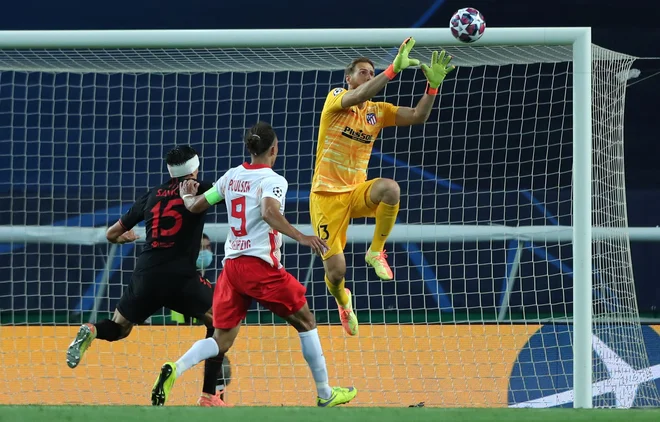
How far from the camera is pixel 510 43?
6.30m

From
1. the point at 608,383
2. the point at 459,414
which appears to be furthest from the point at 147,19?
the point at 459,414

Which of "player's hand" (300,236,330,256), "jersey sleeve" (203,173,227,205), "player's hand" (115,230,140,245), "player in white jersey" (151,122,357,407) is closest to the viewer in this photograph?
"player's hand" (300,236,330,256)

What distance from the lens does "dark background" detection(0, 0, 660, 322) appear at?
9.34m

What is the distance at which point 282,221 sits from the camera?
560 cm

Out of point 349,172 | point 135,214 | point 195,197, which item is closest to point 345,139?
point 349,172

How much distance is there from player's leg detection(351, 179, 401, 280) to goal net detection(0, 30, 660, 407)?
0.78 metres

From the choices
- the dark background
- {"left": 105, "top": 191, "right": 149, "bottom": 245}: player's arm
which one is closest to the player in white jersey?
{"left": 105, "top": 191, "right": 149, "bottom": 245}: player's arm

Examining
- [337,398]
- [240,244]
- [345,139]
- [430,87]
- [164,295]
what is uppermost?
[430,87]

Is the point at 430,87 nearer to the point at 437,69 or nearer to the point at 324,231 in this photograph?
the point at 437,69

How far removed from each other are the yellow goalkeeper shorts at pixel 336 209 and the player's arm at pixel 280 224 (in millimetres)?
1157

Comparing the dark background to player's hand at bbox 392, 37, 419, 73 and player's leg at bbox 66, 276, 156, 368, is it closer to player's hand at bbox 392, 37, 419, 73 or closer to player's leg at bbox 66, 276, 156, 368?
player's leg at bbox 66, 276, 156, 368

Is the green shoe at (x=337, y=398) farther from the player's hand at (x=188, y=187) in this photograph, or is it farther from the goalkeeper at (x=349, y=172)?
the player's hand at (x=188, y=187)

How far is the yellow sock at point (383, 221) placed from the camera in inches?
265

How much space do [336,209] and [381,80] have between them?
3.56 feet
